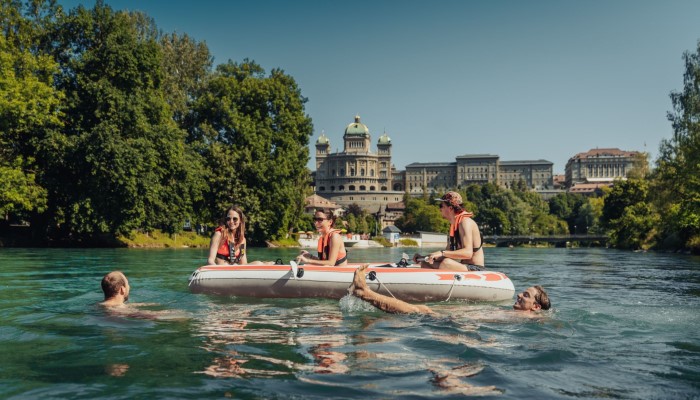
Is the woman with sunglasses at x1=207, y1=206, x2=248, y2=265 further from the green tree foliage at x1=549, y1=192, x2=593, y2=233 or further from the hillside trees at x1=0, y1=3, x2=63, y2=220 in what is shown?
the green tree foliage at x1=549, y1=192, x2=593, y2=233

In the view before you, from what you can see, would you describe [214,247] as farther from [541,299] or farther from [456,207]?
[541,299]

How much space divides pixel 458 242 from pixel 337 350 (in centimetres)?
431

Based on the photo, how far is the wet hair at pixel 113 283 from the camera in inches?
300

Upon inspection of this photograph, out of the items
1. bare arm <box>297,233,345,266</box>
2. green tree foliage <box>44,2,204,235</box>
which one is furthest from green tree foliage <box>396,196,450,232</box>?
bare arm <box>297,233,345,266</box>

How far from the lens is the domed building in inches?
6983

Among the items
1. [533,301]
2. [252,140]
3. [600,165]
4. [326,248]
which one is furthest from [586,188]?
[533,301]

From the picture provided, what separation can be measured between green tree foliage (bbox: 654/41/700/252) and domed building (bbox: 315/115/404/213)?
132 metres

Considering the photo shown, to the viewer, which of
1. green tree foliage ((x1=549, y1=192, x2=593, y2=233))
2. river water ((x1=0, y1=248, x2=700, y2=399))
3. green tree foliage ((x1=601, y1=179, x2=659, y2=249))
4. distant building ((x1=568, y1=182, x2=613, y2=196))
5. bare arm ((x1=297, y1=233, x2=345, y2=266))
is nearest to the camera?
river water ((x1=0, y1=248, x2=700, y2=399))

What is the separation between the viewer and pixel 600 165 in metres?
192

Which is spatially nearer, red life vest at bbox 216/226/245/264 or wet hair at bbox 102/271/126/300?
wet hair at bbox 102/271/126/300

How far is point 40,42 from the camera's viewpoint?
3222 cm

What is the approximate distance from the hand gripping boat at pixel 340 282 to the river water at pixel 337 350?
0.27 meters

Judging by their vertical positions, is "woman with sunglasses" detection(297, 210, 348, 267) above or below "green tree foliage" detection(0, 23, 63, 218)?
below

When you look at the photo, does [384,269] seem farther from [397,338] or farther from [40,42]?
[40,42]
